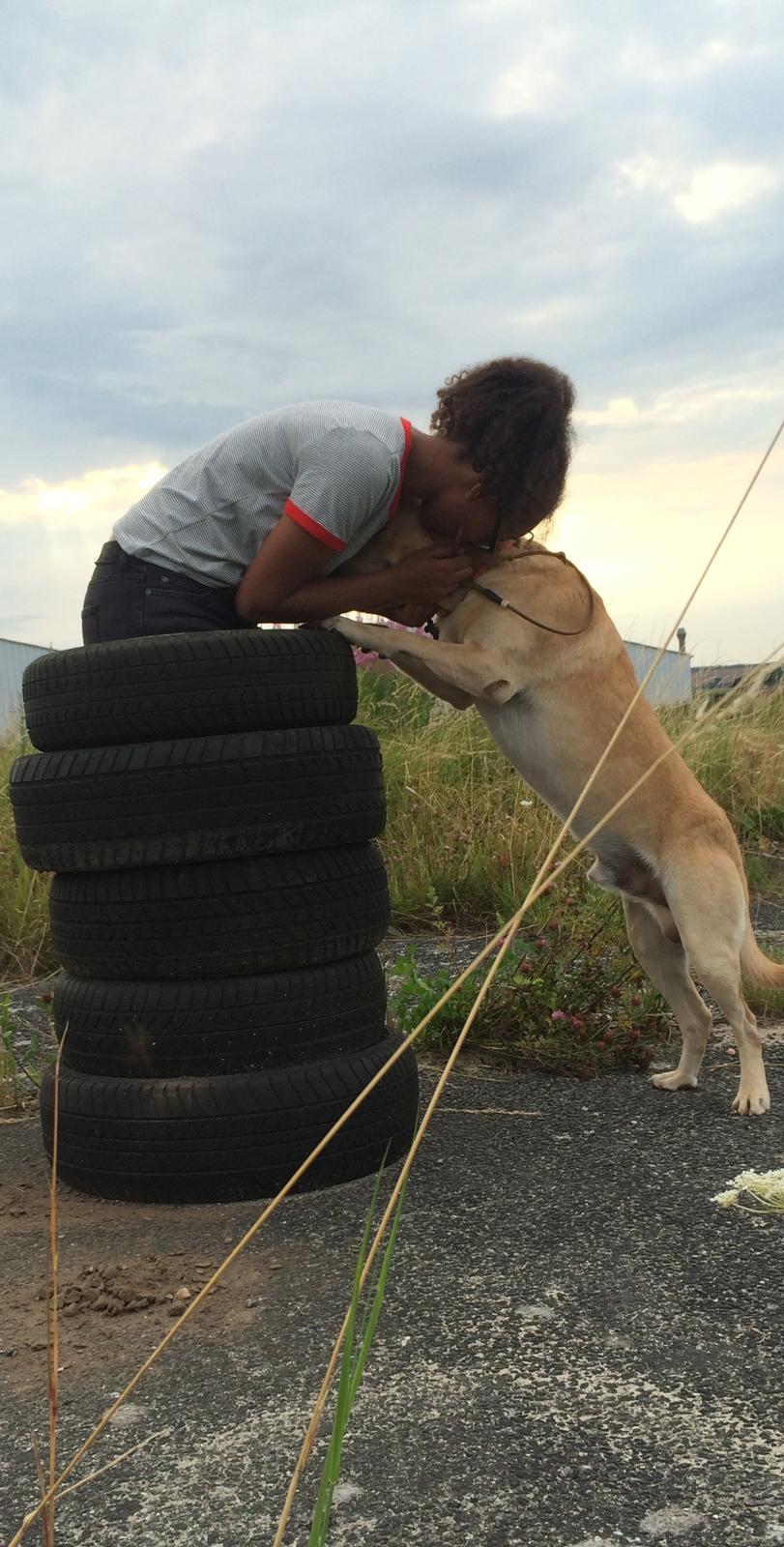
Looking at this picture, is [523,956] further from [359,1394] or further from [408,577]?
[359,1394]

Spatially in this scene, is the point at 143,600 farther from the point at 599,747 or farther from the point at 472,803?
the point at 472,803

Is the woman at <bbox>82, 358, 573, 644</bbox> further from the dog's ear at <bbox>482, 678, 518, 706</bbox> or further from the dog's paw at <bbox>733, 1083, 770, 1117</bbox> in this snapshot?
the dog's paw at <bbox>733, 1083, 770, 1117</bbox>

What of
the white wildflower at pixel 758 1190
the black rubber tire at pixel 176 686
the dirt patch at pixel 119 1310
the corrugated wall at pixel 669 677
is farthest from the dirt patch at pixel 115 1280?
the corrugated wall at pixel 669 677

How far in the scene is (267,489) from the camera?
11.0ft

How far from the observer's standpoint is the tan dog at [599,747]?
12.8 ft

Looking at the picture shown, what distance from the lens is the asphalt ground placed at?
1.74 meters

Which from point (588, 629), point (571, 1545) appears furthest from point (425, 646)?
point (571, 1545)

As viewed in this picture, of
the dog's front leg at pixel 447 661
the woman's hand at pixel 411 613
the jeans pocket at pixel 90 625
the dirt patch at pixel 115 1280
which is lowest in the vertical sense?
the dirt patch at pixel 115 1280

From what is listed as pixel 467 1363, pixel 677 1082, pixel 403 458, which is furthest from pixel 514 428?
pixel 467 1363

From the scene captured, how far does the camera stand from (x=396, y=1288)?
8.21ft

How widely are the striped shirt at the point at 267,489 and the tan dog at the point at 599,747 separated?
49cm

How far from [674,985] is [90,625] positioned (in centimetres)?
230

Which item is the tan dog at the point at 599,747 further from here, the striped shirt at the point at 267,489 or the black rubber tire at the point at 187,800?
the black rubber tire at the point at 187,800

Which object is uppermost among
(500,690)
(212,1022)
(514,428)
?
(514,428)
